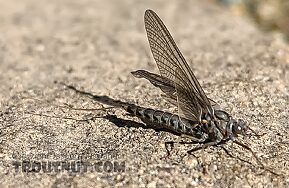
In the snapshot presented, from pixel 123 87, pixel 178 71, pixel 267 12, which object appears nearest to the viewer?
pixel 178 71

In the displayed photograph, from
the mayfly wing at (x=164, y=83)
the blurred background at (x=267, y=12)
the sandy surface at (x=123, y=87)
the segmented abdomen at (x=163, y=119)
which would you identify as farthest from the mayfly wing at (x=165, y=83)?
the blurred background at (x=267, y=12)

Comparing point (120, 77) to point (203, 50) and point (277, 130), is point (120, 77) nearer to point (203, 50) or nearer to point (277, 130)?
point (203, 50)

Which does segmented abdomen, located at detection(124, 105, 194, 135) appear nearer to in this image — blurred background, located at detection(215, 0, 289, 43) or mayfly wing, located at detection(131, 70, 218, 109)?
mayfly wing, located at detection(131, 70, 218, 109)

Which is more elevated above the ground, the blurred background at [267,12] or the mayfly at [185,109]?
the blurred background at [267,12]

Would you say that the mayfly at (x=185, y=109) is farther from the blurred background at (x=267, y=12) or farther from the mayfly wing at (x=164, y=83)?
the blurred background at (x=267, y=12)

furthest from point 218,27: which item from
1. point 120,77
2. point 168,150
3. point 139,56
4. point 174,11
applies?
point 168,150

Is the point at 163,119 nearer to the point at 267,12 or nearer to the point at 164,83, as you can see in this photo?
the point at 164,83

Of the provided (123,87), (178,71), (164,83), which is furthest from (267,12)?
(178,71)
